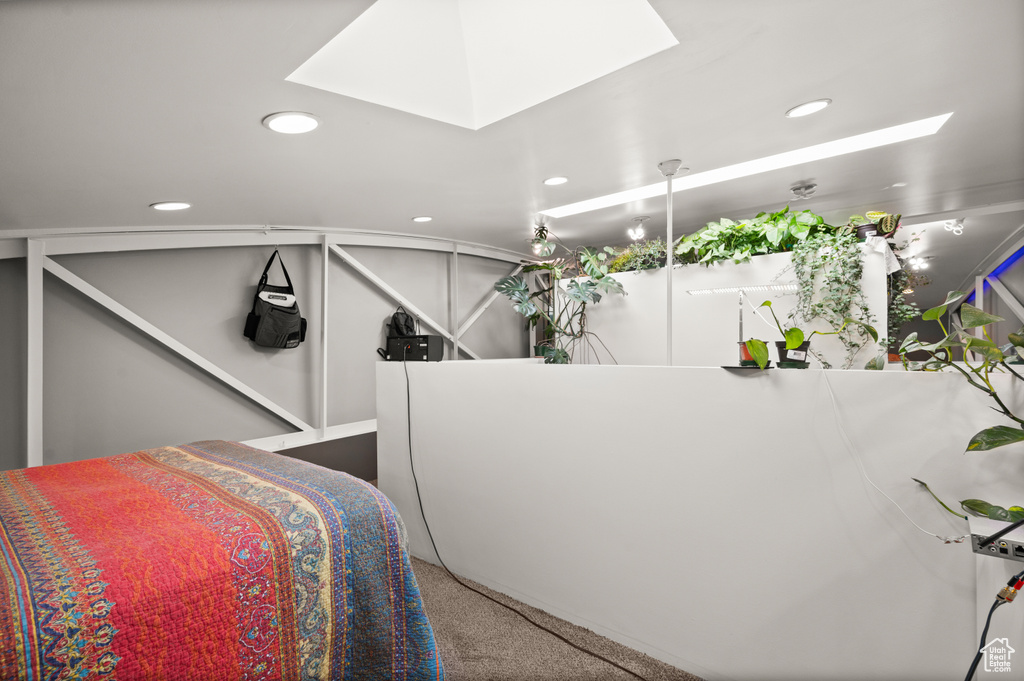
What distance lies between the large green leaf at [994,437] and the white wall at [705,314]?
55.7 inches

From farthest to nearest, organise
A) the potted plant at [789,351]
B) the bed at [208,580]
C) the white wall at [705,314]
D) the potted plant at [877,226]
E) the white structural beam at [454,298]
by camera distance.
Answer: the white structural beam at [454,298], the white wall at [705,314], the potted plant at [877,226], the potted plant at [789,351], the bed at [208,580]

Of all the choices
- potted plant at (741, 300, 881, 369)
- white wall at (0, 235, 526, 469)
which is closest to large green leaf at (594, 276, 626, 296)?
potted plant at (741, 300, 881, 369)

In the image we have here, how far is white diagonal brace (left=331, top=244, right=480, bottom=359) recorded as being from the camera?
4231 millimetres

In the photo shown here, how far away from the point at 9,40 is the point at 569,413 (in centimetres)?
211

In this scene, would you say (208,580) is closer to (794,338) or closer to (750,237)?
(794,338)

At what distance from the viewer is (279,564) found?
1.43 meters

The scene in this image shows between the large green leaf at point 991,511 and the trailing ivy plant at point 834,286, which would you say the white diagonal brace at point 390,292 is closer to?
the trailing ivy plant at point 834,286

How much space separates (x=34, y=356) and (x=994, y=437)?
4197mm

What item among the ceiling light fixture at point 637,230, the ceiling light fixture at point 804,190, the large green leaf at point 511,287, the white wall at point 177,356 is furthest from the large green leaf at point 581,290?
the white wall at point 177,356

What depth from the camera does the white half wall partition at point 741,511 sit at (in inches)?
56.9

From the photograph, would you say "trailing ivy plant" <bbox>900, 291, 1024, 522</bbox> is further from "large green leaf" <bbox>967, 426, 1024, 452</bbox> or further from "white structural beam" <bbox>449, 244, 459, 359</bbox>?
"white structural beam" <bbox>449, 244, 459, 359</bbox>

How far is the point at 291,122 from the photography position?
1968 millimetres

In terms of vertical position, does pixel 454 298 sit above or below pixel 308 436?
above

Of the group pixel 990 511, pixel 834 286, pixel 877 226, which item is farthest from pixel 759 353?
pixel 877 226
